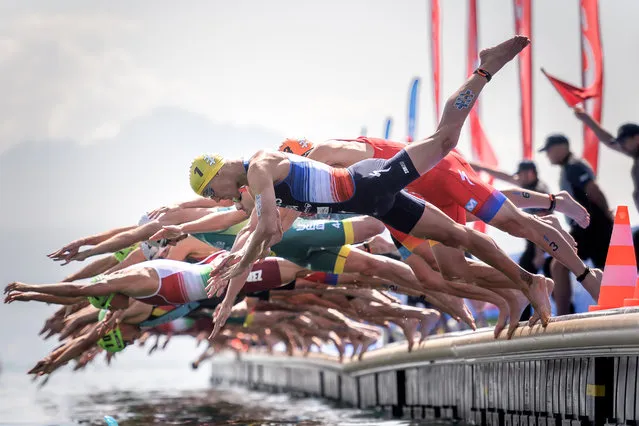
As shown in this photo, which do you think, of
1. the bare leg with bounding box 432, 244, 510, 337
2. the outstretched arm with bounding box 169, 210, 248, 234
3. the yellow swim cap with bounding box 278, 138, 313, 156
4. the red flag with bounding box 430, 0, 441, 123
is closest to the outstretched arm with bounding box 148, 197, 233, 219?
the outstretched arm with bounding box 169, 210, 248, 234

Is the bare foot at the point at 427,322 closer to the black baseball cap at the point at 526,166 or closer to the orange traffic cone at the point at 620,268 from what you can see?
the black baseball cap at the point at 526,166

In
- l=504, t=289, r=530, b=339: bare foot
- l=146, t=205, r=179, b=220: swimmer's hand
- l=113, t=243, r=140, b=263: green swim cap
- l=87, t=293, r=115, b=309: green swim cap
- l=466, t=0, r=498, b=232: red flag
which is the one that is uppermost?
l=466, t=0, r=498, b=232: red flag

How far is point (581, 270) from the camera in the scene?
842 cm

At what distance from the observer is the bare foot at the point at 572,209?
29.4ft

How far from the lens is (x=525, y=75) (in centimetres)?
1647

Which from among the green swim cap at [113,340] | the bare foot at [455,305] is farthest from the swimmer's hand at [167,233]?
the green swim cap at [113,340]

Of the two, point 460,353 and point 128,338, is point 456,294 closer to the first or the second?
point 460,353

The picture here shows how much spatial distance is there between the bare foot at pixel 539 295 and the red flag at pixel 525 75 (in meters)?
8.18

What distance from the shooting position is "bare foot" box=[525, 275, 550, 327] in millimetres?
7805

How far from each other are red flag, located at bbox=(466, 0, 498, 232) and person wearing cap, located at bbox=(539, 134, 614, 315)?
23.2 ft

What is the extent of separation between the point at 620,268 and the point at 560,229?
0.95 meters

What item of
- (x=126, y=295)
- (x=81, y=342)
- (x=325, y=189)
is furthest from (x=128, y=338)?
(x=325, y=189)

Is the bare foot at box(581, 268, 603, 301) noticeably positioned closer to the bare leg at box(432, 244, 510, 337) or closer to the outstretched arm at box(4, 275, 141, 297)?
the bare leg at box(432, 244, 510, 337)

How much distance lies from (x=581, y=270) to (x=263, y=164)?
2.81 meters
